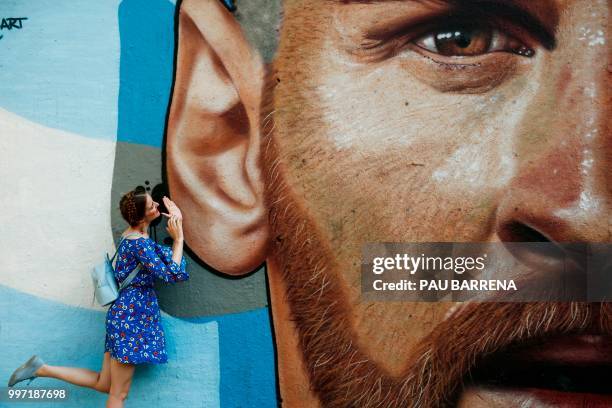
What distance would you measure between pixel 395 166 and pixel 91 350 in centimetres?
223

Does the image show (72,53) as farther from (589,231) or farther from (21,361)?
(589,231)

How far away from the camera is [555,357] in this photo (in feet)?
12.3

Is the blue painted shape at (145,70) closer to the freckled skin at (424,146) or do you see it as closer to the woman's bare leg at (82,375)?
the freckled skin at (424,146)

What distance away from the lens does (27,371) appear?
3.86m

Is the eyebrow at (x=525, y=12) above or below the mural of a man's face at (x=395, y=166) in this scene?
above

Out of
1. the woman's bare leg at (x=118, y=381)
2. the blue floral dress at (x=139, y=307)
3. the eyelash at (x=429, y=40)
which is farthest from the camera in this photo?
the eyelash at (x=429, y=40)

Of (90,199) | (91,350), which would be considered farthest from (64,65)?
(91,350)

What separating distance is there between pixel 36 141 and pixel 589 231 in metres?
3.48

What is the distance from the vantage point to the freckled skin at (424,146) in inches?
150

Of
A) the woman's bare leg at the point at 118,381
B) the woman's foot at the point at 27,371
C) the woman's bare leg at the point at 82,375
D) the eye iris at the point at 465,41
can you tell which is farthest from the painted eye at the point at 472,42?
the woman's foot at the point at 27,371

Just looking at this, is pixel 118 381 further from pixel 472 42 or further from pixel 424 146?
pixel 472 42

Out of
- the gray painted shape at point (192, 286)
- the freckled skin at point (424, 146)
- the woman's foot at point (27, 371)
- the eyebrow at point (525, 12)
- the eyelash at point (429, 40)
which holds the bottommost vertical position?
the woman's foot at point (27, 371)

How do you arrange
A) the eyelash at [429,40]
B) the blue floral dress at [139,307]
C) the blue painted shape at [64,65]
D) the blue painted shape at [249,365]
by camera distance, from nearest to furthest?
the blue floral dress at [139,307], the eyelash at [429,40], the blue painted shape at [249,365], the blue painted shape at [64,65]

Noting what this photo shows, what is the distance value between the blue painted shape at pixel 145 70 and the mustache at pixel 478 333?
2.14 metres
